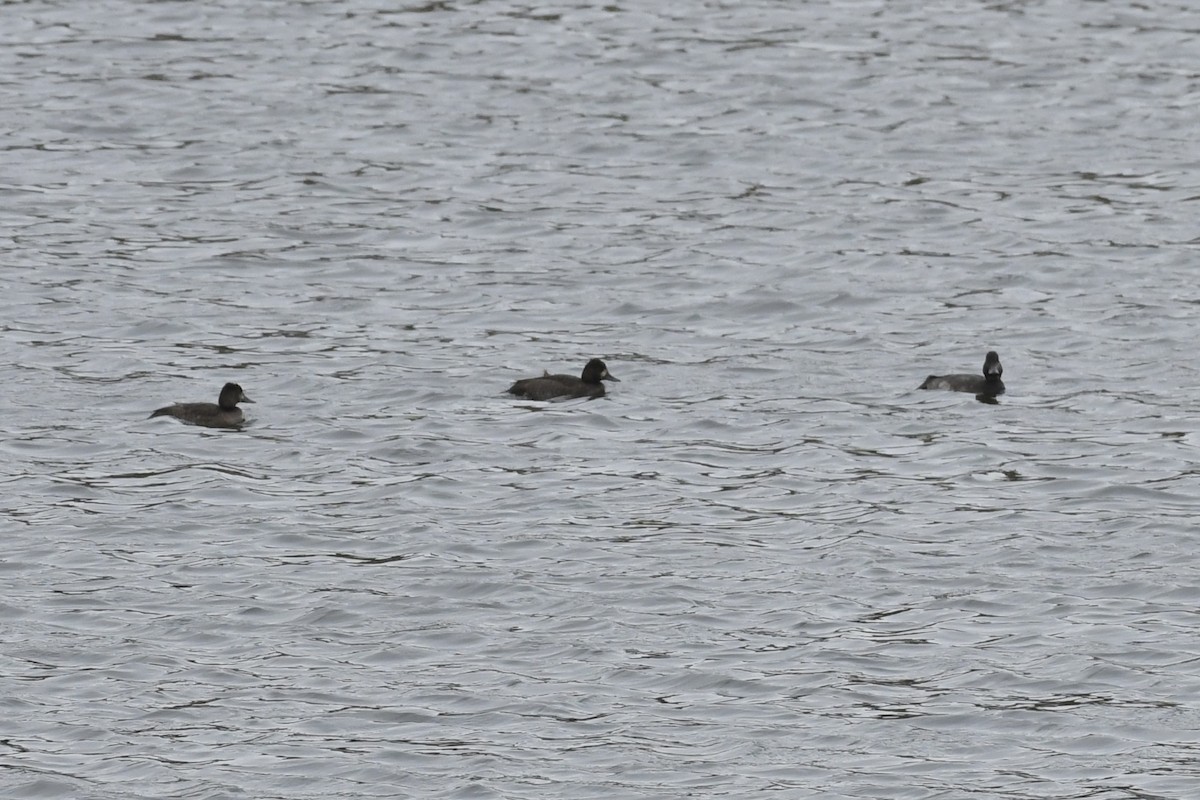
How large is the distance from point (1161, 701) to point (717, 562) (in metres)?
3.41

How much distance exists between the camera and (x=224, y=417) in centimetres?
1858

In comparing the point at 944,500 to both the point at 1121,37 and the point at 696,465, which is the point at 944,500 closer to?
the point at 696,465

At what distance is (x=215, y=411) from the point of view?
18.6 metres

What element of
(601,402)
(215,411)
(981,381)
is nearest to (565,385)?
(601,402)

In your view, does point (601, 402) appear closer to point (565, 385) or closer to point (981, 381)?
point (565, 385)

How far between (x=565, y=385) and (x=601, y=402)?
0.34 metres

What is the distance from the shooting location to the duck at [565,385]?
19.3m

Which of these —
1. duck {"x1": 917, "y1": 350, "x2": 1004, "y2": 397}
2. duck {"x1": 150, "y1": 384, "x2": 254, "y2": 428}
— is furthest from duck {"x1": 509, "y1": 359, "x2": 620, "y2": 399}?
duck {"x1": 917, "y1": 350, "x2": 1004, "y2": 397}

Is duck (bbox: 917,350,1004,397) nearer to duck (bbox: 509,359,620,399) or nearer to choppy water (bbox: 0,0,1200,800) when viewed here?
choppy water (bbox: 0,0,1200,800)

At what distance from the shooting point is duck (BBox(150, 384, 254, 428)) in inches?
730

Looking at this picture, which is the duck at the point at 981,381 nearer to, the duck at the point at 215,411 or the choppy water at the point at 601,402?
the choppy water at the point at 601,402

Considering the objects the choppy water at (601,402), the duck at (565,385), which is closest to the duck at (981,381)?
the choppy water at (601,402)

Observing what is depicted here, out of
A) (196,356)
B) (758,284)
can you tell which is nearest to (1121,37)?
(758,284)

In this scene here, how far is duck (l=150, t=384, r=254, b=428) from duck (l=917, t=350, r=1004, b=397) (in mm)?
5693
